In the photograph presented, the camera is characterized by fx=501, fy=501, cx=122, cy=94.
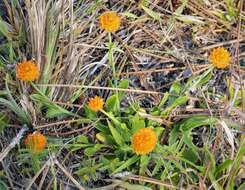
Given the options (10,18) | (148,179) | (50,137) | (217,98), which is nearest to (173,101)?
(217,98)

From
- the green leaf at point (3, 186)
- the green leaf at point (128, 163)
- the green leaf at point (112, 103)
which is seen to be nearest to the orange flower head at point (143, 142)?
the green leaf at point (128, 163)

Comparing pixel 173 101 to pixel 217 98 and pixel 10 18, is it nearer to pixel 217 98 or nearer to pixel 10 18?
pixel 217 98

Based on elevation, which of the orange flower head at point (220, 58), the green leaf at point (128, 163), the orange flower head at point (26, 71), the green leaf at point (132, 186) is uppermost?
the orange flower head at point (26, 71)

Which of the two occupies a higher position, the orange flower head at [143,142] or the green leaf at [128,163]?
the orange flower head at [143,142]

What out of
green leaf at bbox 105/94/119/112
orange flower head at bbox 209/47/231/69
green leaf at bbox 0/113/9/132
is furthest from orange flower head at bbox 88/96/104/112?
orange flower head at bbox 209/47/231/69

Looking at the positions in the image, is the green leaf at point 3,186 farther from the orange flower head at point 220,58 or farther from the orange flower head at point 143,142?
the orange flower head at point 220,58

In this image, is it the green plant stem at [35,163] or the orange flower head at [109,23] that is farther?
the orange flower head at [109,23]
